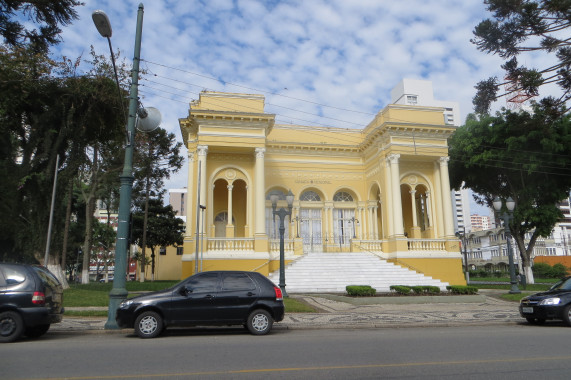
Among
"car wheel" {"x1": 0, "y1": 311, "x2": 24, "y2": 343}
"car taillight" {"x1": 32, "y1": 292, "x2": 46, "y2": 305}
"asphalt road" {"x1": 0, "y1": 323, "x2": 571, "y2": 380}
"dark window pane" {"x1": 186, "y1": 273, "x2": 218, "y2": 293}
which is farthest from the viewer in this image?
"dark window pane" {"x1": 186, "y1": 273, "x2": 218, "y2": 293}

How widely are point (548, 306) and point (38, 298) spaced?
11.6m

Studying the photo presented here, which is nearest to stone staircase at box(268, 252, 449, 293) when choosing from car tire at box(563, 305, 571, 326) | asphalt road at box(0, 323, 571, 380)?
car tire at box(563, 305, 571, 326)

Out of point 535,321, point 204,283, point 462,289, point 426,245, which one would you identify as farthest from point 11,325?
point 426,245

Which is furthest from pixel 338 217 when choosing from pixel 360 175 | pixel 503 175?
pixel 503 175

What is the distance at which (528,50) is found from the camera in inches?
602

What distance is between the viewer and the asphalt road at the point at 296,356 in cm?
559

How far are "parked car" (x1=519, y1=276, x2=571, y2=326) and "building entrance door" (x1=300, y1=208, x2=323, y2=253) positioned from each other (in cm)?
1745

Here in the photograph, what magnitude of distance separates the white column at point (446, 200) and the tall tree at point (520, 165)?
94.3 inches

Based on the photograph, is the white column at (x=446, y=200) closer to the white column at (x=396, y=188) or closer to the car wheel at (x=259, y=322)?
the white column at (x=396, y=188)

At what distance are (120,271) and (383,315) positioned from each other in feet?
24.9

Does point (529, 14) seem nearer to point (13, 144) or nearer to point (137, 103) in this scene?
point (137, 103)

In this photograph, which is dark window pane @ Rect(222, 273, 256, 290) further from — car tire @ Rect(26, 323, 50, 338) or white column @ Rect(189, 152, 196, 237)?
white column @ Rect(189, 152, 196, 237)

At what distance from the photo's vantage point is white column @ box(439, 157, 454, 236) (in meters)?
26.1

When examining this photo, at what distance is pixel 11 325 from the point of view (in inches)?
327
